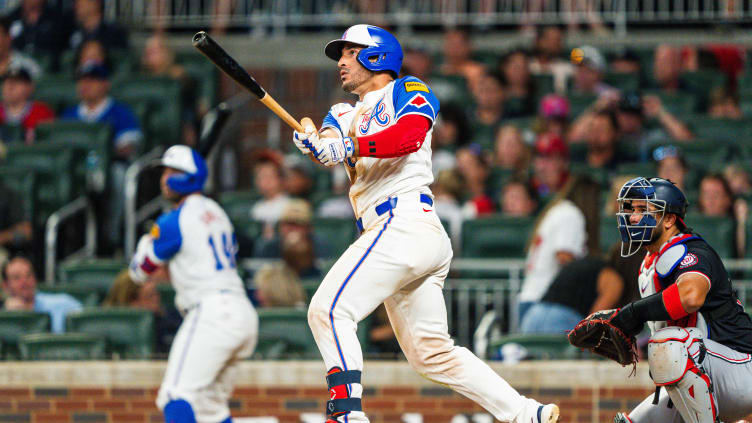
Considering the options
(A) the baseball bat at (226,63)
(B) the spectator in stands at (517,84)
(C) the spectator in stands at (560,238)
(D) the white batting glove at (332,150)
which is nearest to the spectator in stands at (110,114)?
(B) the spectator in stands at (517,84)

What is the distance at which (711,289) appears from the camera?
5641 millimetres

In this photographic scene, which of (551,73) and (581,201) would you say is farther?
(551,73)

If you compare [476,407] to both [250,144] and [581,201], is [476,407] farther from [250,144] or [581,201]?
[250,144]

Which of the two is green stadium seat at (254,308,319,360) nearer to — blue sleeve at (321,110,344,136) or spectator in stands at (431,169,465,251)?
spectator in stands at (431,169,465,251)

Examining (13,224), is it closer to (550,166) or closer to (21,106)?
(21,106)

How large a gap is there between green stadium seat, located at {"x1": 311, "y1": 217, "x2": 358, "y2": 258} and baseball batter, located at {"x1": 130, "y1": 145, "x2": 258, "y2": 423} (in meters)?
2.24

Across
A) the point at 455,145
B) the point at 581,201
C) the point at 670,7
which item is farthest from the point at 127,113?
the point at 670,7

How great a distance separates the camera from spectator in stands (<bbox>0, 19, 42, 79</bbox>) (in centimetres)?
1367

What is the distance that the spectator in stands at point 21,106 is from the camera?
12.5m

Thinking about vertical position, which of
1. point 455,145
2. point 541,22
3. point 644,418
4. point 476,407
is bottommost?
point 476,407

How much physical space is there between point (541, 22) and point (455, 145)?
118 inches

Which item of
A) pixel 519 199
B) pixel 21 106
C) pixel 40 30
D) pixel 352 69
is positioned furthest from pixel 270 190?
pixel 352 69

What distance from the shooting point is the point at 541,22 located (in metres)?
14.2

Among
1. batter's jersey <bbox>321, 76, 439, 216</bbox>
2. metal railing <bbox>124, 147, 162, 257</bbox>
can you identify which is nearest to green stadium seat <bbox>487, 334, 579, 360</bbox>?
batter's jersey <bbox>321, 76, 439, 216</bbox>
